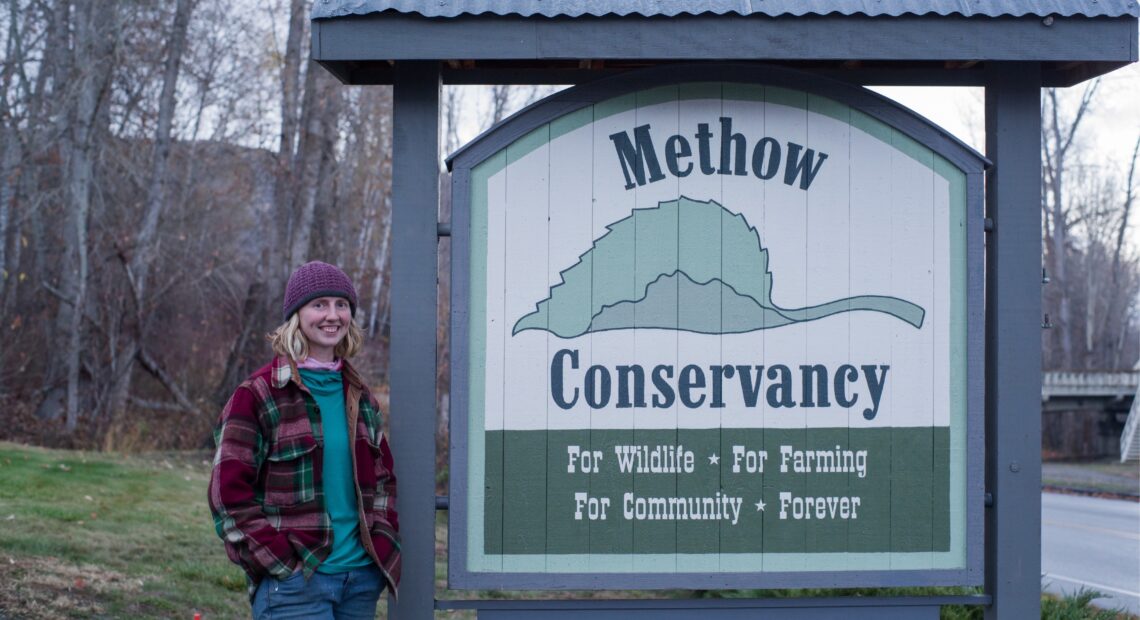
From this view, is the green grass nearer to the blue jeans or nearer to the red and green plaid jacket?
the blue jeans

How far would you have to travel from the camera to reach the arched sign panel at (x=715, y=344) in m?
3.81

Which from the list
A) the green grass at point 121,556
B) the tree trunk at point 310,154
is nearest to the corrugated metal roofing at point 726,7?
the green grass at point 121,556

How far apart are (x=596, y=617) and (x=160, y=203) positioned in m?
16.1

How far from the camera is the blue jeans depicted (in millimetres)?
3152

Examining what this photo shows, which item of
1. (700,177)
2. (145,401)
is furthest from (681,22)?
(145,401)

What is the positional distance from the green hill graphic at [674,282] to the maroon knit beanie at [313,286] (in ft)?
2.44

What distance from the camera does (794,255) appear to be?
3.91 metres

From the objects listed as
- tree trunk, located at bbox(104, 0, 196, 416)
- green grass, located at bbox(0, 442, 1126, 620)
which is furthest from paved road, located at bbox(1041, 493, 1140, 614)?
tree trunk, located at bbox(104, 0, 196, 416)

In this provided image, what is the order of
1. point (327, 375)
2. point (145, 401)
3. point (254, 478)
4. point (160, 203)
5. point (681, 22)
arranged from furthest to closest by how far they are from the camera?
point (145, 401)
point (160, 203)
point (681, 22)
point (327, 375)
point (254, 478)

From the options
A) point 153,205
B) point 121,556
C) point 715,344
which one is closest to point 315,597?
point 715,344

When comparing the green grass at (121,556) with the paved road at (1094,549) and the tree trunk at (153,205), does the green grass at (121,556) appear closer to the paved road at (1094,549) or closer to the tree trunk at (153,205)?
the paved road at (1094,549)

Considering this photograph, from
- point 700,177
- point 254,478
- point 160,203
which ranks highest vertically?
point 160,203

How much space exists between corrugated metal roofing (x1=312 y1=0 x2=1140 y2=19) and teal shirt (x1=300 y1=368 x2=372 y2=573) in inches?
52.6

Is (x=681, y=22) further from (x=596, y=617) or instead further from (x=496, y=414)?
(x=596, y=617)
